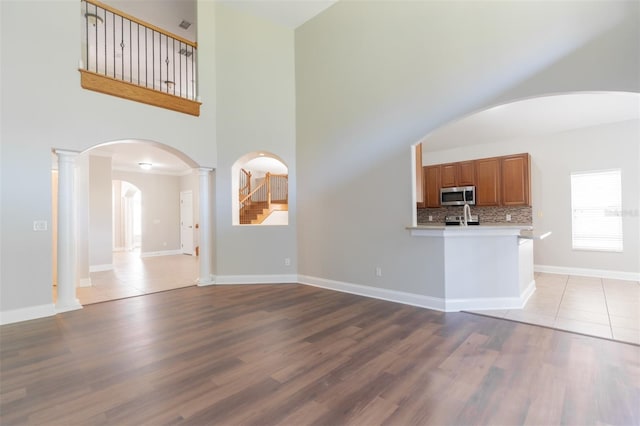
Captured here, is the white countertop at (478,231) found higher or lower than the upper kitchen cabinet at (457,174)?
lower

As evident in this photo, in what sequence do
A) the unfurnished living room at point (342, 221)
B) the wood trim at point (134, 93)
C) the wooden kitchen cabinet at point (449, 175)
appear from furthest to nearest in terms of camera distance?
the wooden kitchen cabinet at point (449, 175) → the wood trim at point (134, 93) → the unfurnished living room at point (342, 221)

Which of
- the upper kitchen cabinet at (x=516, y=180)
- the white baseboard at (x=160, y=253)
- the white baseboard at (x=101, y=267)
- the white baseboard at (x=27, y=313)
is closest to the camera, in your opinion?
the white baseboard at (x=27, y=313)

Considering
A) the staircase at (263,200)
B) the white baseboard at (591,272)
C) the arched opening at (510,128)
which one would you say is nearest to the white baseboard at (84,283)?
the staircase at (263,200)

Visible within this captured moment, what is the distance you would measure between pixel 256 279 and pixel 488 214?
549 centimetres

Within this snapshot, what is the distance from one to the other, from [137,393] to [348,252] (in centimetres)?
A: 323

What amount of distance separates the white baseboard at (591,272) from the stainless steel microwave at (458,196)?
2.09 m

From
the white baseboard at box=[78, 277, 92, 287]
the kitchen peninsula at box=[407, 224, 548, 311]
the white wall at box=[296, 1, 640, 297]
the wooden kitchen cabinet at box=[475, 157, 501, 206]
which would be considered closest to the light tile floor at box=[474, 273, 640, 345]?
the kitchen peninsula at box=[407, 224, 548, 311]

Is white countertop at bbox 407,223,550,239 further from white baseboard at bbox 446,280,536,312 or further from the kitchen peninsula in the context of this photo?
white baseboard at bbox 446,280,536,312

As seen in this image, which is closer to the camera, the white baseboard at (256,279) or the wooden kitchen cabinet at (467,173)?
the white baseboard at (256,279)

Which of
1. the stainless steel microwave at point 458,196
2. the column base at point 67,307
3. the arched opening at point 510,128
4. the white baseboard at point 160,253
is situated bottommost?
the white baseboard at point 160,253

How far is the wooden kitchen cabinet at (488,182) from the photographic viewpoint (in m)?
6.23

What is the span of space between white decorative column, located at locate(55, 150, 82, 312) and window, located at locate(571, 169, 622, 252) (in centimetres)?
899

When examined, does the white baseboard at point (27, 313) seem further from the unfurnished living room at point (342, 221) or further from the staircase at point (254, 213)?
the staircase at point (254, 213)

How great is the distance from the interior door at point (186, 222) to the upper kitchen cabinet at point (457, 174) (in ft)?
27.6
